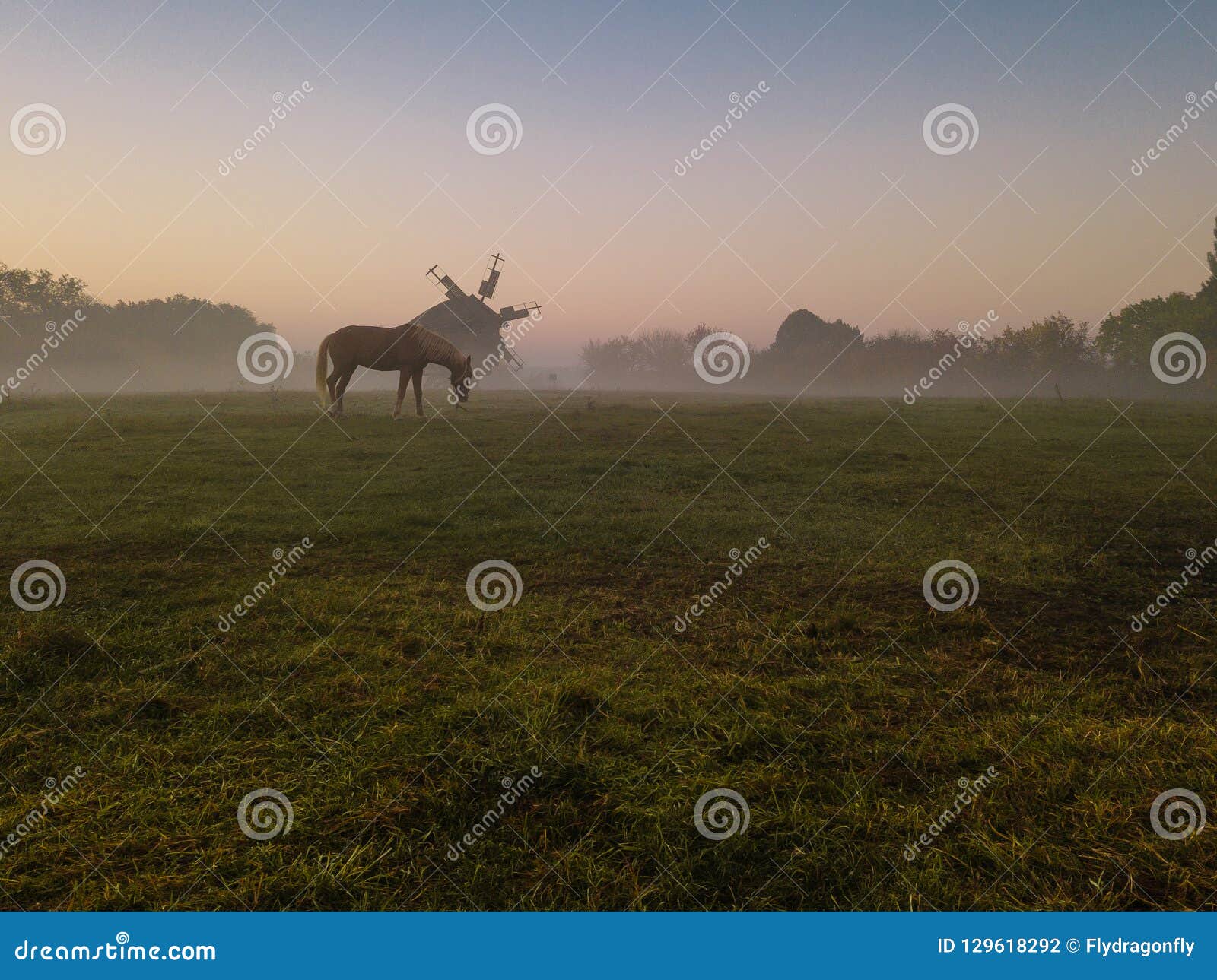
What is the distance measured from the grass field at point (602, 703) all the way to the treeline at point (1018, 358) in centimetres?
3955

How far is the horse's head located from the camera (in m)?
25.6

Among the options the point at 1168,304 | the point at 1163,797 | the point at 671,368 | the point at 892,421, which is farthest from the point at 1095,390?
the point at 1163,797

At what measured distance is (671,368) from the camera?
127m

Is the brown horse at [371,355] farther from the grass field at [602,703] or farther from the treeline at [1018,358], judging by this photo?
the treeline at [1018,358]

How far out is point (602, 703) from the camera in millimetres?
4832

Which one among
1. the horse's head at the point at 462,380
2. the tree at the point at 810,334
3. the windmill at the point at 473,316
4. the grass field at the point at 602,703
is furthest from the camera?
the tree at the point at 810,334

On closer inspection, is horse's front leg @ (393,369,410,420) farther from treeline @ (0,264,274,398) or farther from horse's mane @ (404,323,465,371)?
treeline @ (0,264,274,398)

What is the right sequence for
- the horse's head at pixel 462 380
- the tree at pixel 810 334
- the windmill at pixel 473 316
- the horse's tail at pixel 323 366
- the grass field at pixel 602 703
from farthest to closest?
the tree at pixel 810 334
the windmill at pixel 473 316
the horse's head at pixel 462 380
the horse's tail at pixel 323 366
the grass field at pixel 602 703

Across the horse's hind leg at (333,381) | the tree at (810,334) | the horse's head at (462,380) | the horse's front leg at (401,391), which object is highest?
the tree at (810,334)

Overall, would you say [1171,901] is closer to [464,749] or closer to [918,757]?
[918,757]

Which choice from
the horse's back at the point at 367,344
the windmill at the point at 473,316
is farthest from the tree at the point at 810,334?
the horse's back at the point at 367,344

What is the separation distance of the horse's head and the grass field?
1480 centimetres

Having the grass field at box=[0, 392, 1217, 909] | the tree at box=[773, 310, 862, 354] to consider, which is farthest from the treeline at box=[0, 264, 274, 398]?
the tree at box=[773, 310, 862, 354]

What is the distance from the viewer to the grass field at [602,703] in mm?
3197
